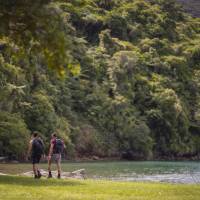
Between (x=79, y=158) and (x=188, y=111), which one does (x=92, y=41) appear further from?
(x=79, y=158)

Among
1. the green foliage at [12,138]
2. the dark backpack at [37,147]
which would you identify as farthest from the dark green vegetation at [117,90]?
the dark backpack at [37,147]

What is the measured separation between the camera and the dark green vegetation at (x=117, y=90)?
84188mm

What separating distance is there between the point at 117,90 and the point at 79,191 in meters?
94.7

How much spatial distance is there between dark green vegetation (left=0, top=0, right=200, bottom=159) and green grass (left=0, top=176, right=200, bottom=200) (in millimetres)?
30133

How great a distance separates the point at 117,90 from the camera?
115438 millimetres

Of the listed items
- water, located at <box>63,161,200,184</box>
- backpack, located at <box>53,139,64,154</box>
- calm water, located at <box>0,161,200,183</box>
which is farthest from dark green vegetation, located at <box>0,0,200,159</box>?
backpack, located at <box>53,139,64,154</box>

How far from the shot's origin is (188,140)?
123 meters

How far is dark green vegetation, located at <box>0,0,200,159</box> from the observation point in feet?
276

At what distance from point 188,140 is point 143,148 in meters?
20.5

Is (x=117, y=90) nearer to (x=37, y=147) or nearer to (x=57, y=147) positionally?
(x=57, y=147)

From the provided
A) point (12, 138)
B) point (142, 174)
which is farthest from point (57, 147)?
point (12, 138)

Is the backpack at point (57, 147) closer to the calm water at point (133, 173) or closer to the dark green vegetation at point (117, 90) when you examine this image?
the calm water at point (133, 173)

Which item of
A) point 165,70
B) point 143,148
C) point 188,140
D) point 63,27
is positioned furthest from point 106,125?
point 63,27

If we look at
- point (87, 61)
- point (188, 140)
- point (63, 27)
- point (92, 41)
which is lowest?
point (63, 27)
